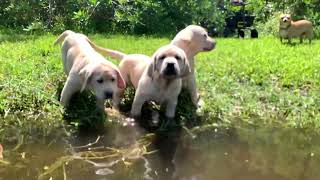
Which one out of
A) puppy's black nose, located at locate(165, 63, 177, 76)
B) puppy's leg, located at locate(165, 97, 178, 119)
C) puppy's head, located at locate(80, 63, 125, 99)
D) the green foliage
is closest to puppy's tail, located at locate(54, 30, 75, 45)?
puppy's head, located at locate(80, 63, 125, 99)

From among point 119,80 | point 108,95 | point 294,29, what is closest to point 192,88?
point 119,80

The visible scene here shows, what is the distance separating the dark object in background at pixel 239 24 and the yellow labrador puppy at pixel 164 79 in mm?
8916

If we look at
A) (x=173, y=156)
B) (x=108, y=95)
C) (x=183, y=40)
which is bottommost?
(x=173, y=156)

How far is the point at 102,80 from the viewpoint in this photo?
5.71m

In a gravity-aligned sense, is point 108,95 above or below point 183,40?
below

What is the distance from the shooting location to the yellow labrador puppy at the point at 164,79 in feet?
19.2

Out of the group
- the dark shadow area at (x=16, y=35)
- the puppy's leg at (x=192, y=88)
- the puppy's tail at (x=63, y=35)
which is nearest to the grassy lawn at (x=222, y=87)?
the puppy's leg at (x=192, y=88)

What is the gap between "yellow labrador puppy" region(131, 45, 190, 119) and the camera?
5.84 meters

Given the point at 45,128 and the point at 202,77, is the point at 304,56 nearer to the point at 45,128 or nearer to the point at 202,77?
the point at 202,77

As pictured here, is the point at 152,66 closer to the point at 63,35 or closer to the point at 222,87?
the point at 222,87

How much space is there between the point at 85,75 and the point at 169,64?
840mm

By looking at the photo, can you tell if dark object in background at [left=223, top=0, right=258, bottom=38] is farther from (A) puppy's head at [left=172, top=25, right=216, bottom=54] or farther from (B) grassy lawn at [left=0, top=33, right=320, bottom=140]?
(A) puppy's head at [left=172, top=25, right=216, bottom=54]

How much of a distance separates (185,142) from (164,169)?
0.85 meters

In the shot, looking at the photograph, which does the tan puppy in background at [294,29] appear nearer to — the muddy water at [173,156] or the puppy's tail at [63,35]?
the puppy's tail at [63,35]
